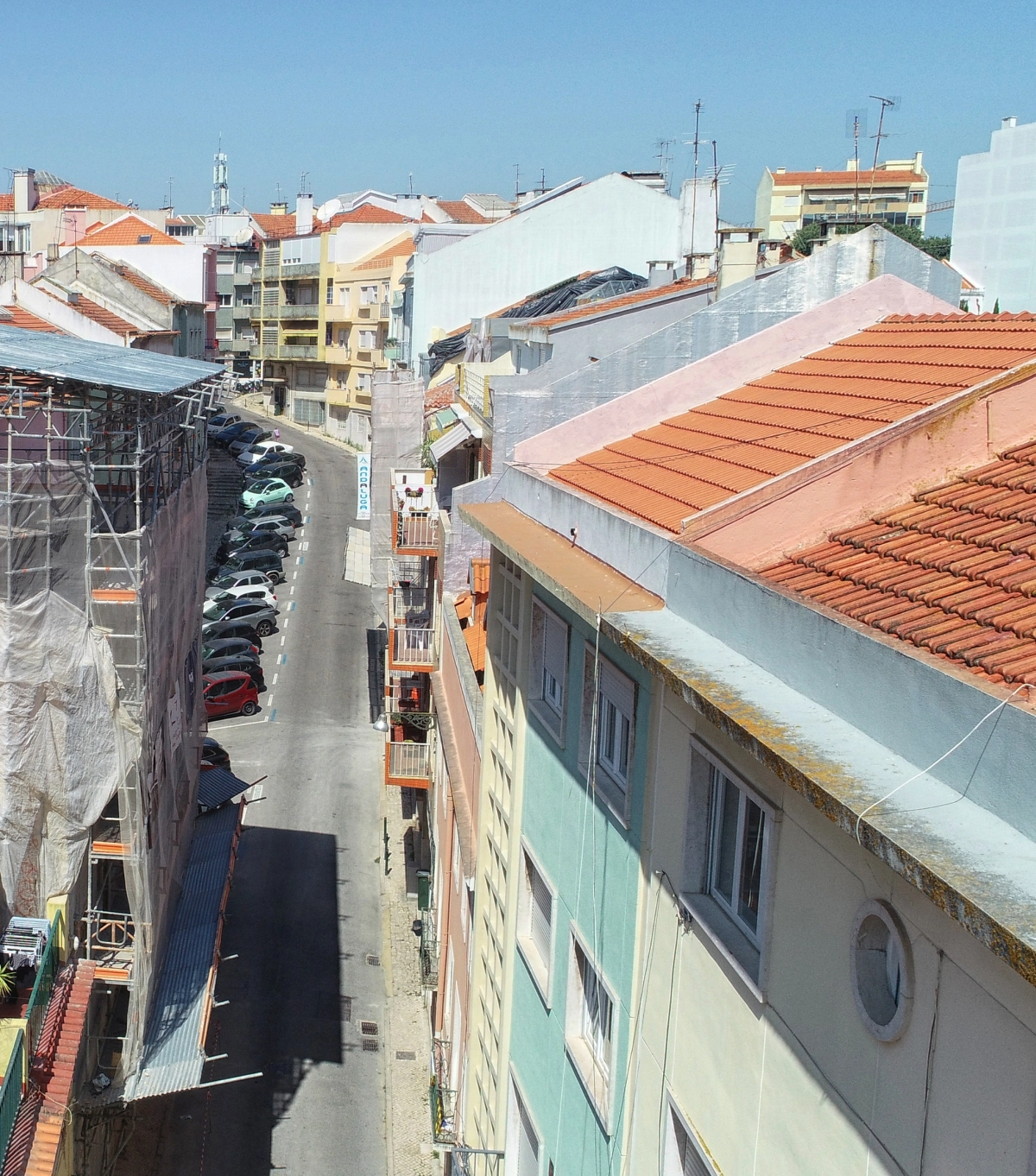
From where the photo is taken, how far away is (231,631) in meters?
37.1

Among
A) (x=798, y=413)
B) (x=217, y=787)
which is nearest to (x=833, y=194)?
(x=217, y=787)

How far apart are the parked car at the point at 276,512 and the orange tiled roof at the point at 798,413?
40.0 metres

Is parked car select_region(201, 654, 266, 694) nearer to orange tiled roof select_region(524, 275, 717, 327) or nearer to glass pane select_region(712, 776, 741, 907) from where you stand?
orange tiled roof select_region(524, 275, 717, 327)

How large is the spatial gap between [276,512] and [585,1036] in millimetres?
43215

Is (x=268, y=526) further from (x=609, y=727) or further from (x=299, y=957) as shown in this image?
(x=609, y=727)

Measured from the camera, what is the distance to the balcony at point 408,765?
23422 mm

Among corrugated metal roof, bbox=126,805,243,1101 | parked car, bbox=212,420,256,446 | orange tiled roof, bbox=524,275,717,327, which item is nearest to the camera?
corrugated metal roof, bbox=126,805,243,1101

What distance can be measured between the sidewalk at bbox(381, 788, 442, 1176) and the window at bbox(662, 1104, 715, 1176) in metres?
10.5

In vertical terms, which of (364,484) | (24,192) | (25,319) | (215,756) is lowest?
(215,756)

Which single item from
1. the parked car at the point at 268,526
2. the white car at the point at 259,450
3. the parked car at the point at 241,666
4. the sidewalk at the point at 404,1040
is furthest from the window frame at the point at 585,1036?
the white car at the point at 259,450

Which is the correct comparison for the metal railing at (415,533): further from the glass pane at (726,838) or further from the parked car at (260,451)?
the parked car at (260,451)

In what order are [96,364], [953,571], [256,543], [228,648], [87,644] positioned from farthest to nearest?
[256,543] → [228,648] → [96,364] → [87,644] → [953,571]

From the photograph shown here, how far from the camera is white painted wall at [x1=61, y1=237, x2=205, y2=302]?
58688 mm

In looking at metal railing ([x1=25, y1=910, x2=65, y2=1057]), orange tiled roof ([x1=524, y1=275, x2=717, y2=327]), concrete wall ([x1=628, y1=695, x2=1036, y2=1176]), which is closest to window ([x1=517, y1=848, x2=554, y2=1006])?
concrete wall ([x1=628, y1=695, x2=1036, y2=1176])
